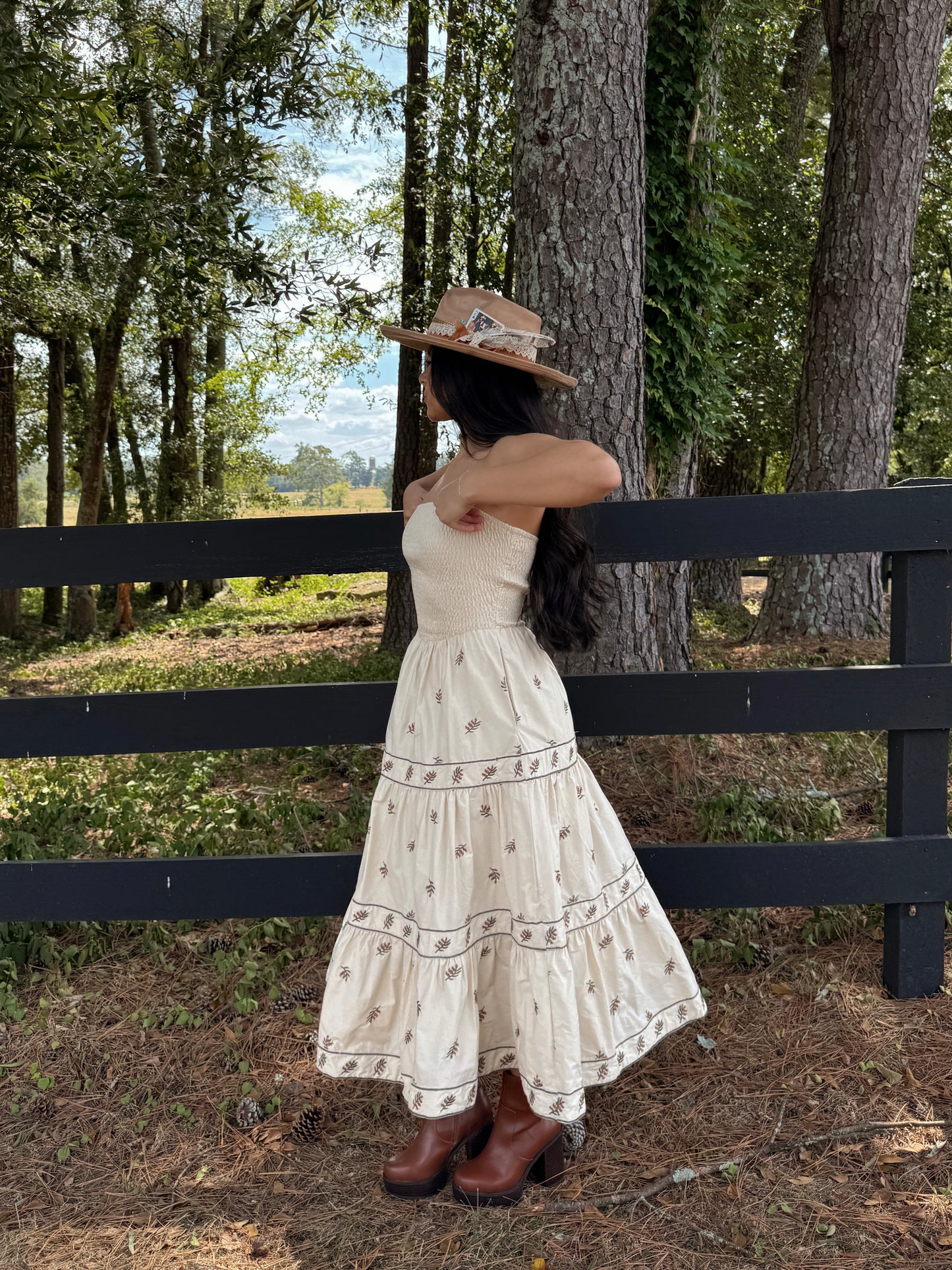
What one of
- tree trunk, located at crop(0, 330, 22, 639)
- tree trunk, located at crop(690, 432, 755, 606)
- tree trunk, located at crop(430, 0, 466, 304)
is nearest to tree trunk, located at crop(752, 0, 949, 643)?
tree trunk, located at crop(690, 432, 755, 606)

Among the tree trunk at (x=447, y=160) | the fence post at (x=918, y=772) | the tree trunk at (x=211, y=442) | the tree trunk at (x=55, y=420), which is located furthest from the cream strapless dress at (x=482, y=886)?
the tree trunk at (x=211, y=442)

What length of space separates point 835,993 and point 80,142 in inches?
188

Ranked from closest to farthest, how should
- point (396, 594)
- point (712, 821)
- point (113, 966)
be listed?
1. point (113, 966)
2. point (712, 821)
3. point (396, 594)

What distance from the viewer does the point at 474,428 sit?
2307mm

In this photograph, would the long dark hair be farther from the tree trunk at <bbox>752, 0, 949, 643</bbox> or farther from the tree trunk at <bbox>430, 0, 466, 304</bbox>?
the tree trunk at <bbox>430, 0, 466, 304</bbox>

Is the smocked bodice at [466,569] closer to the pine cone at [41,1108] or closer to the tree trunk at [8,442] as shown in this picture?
the pine cone at [41,1108]

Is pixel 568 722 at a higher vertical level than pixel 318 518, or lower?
lower

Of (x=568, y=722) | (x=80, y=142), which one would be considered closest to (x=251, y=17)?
(x=80, y=142)

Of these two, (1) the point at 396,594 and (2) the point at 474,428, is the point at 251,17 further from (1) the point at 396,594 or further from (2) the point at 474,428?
(1) the point at 396,594

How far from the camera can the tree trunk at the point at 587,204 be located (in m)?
3.57

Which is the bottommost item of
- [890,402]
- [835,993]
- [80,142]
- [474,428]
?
[835,993]

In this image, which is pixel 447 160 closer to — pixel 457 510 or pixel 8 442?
pixel 457 510

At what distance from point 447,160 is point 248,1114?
309 inches

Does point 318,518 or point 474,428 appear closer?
point 474,428
